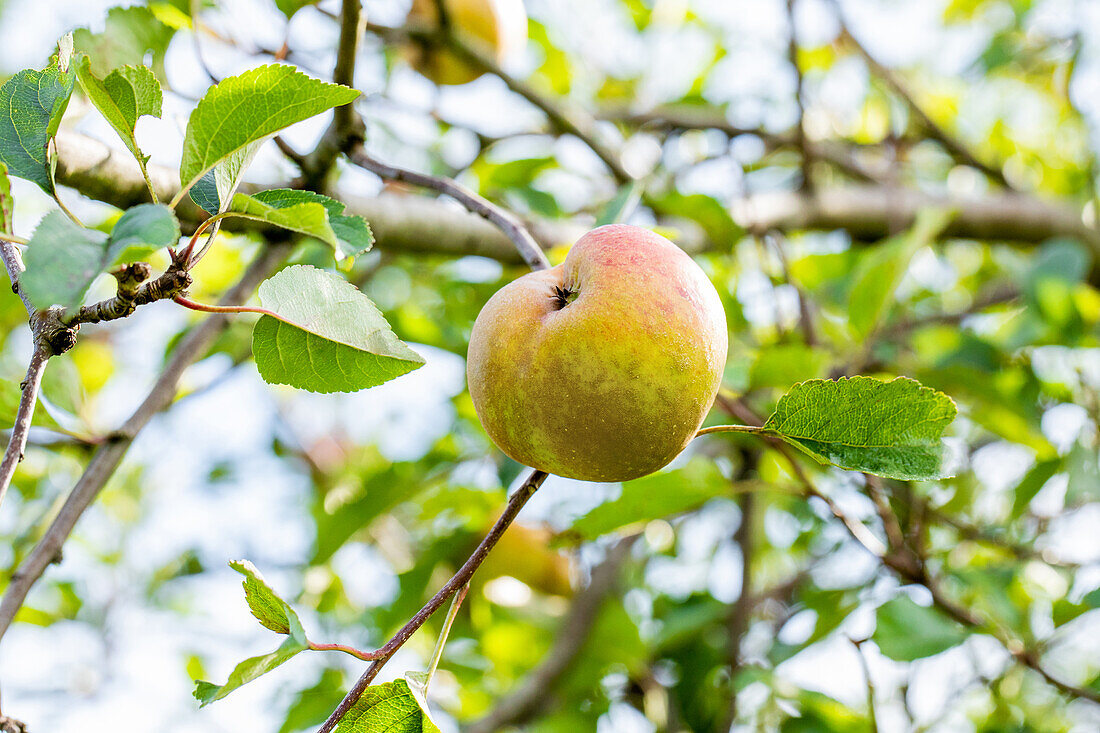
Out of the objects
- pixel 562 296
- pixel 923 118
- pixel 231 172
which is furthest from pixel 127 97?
pixel 923 118

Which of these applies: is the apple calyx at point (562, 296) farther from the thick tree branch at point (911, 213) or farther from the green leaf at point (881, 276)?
the thick tree branch at point (911, 213)

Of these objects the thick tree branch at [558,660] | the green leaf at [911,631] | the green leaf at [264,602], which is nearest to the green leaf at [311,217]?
the green leaf at [264,602]

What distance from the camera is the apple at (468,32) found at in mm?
1485

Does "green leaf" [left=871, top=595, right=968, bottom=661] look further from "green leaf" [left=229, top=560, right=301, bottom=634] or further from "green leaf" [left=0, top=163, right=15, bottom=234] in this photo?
"green leaf" [left=0, top=163, right=15, bottom=234]

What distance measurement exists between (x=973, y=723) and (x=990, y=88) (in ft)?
5.93

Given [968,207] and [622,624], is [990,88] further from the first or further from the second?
[622,624]

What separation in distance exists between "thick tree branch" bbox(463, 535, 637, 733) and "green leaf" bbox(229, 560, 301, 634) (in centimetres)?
96

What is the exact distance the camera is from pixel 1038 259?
1601 millimetres

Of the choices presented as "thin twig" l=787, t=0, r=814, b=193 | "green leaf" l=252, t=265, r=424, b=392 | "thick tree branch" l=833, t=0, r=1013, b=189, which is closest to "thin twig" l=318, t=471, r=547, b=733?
"green leaf" l=252, t=265, r=424, b=392

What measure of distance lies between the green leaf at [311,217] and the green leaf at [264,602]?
220mm

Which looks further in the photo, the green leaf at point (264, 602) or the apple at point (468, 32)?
the apple at point (468, 32)

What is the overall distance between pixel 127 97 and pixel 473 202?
0.27 m

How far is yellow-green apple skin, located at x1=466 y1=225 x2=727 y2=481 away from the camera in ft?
1.72

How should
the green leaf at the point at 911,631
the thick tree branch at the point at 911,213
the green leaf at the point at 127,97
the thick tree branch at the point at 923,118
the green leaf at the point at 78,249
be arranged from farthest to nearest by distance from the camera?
1. the thick tree branch at the point at 923,118
2. the thick tree branch at the point at 911,213
3. the green leaf at the point at 911,631
4. the green leaf at the point at 127,97
5. the green leaf at the point at 78,249
